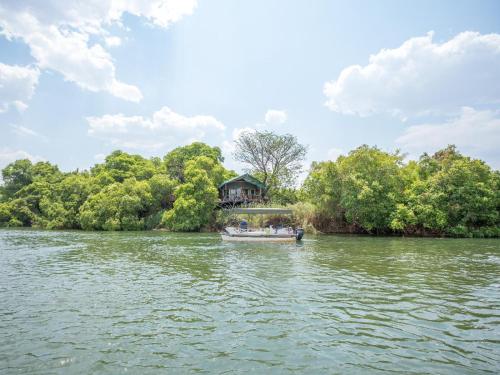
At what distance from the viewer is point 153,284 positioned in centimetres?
1370

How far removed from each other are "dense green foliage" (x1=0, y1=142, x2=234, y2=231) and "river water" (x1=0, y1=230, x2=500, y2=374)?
3108cm

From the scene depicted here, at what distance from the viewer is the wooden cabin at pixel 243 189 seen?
54.9 metres

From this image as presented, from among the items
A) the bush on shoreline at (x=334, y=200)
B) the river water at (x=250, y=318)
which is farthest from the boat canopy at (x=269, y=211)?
the river water at (x=250, y=318)

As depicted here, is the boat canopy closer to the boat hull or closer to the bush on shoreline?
the bush on shoreline

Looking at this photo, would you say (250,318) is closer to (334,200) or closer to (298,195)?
(334,200)

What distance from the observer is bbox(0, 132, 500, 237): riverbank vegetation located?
3681 centimetres

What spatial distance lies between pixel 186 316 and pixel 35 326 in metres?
3.87

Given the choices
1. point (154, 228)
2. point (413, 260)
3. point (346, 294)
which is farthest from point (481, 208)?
point (154, 228)

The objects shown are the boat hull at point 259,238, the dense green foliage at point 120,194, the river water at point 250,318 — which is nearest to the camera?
the river water at point 250,318

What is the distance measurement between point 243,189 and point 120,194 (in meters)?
19.5

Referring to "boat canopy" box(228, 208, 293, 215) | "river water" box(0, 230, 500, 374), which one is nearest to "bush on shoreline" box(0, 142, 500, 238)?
"boat canopy" box(228, 208, 293, 215)

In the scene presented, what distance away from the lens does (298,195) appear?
181 feet

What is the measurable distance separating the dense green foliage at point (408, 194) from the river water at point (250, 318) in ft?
66.3

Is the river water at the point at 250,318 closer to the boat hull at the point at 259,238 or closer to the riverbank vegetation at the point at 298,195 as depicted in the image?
the boat hull at the point at 259,238
